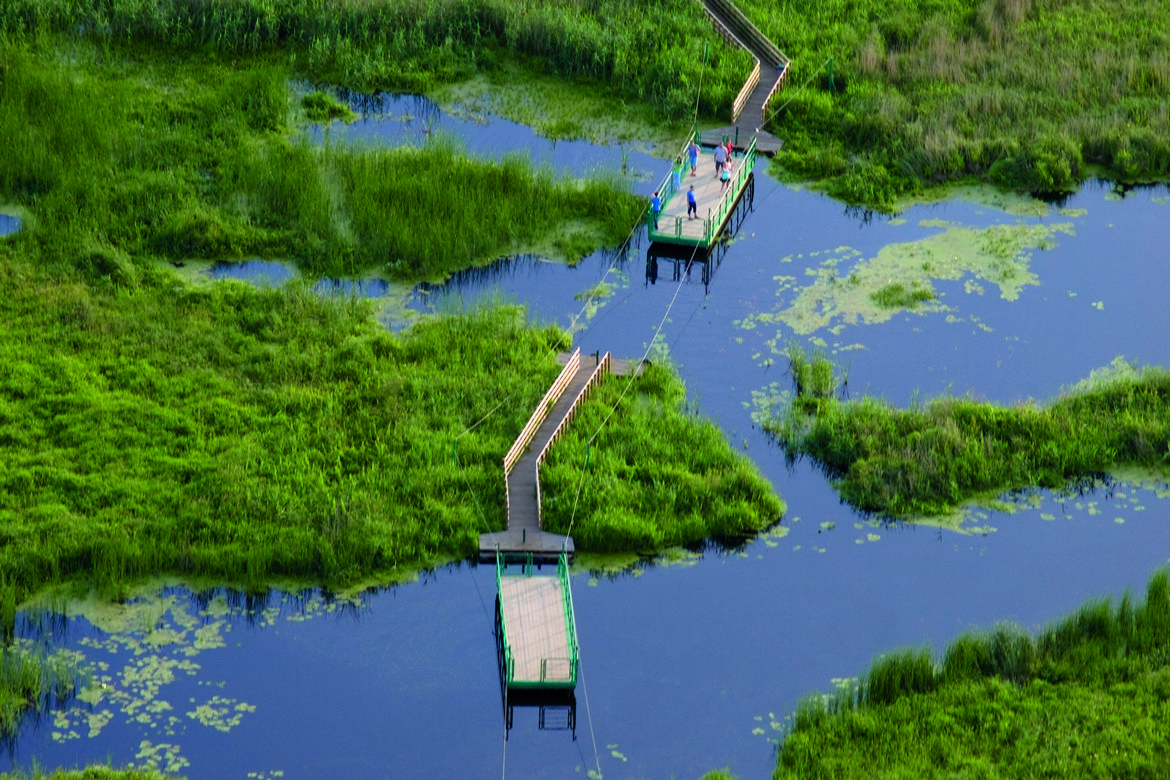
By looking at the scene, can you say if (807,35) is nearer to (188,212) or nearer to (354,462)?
(188,212)

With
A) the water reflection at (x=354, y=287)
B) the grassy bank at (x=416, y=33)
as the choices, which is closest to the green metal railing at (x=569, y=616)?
the water reflection at (x=354, y=287)

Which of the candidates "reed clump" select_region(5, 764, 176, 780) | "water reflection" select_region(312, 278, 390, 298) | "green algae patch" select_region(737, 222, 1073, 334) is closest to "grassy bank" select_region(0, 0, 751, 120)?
"green algae patch" select_region(737, 222, 1073, 334)

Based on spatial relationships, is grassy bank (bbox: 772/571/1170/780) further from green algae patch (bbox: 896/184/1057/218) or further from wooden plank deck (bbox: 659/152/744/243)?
green algae patch (bbox: 896/184/1057/218)

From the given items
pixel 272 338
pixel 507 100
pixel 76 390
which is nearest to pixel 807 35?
pixel 507 100

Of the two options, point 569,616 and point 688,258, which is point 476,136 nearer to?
point 688,258

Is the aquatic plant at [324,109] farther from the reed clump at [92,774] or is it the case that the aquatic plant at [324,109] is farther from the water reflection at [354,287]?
the reed clump at [92,774]

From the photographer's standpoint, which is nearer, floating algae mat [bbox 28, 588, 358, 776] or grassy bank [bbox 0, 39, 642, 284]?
floating algae mat [bbox 28, 588, 358, 776]
